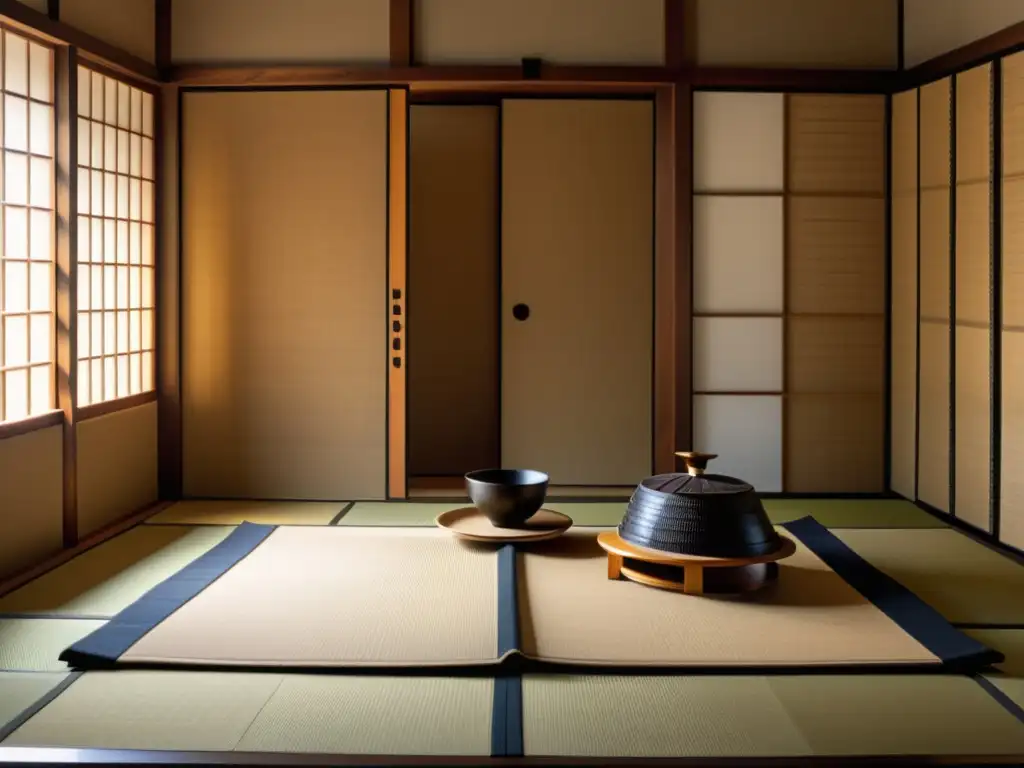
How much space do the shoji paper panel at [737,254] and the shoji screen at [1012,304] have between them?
1.30 metres

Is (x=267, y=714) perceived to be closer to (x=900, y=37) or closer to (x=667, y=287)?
(x=667, y=287)

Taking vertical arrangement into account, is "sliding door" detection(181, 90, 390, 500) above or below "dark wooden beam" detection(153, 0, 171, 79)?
below

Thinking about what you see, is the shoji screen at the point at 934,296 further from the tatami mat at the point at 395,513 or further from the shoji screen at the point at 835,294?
the tatami mat at the point at 395,513

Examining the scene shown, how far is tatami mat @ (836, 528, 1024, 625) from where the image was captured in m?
3.63

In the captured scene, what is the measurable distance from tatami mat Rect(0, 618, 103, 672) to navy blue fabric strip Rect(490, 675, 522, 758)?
1.23 m

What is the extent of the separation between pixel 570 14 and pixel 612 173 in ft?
2.80

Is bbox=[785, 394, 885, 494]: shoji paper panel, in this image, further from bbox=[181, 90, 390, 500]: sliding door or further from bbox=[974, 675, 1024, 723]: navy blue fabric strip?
bbox=[974, 675, 1024, 723]: navy blue fabric strip

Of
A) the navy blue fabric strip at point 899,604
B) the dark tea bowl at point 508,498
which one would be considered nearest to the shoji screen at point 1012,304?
the navy blue fabric strip at point 899,604

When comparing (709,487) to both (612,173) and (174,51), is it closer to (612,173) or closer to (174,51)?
(612,173)

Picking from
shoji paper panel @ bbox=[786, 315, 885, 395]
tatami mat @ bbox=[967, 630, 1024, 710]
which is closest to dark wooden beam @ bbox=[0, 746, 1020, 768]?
tatami mat @ bbox=[967, 630, 1024, 710]

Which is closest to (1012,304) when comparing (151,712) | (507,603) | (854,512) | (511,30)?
(854,512)

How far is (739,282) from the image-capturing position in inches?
227

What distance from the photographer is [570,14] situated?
18.5 feet

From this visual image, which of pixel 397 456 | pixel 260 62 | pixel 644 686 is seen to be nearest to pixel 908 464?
pixel 397 456
